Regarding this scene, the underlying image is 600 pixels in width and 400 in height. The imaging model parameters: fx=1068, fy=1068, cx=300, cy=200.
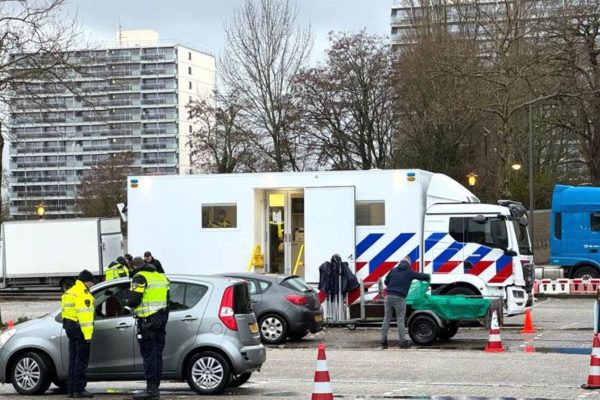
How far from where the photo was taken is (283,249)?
24484mm

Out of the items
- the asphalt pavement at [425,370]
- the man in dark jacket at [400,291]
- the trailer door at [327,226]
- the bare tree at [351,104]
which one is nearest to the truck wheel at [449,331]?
the asphalt pavement at [425,370]

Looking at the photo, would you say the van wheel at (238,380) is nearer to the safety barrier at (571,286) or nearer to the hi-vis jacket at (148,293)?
the hi-vis jacket at (148,293)

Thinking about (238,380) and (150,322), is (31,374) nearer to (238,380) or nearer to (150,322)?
(150,322)

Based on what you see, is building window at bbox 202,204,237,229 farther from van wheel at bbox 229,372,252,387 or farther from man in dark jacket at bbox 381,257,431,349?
van wheel at bbox 229,372,252,387

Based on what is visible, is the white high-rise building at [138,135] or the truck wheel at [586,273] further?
the white high-rise building at [138,135]

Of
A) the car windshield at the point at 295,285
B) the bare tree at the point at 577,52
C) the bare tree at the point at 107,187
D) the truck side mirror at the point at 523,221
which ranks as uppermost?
the bare tree at the point at 577,52

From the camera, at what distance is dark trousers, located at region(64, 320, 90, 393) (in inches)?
533

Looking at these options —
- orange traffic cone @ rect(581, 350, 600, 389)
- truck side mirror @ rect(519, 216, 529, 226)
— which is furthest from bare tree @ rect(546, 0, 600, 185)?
orange traffic cone @ rect(581, 350, 600, 389)

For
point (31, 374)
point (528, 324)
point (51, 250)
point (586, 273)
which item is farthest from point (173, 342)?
point (51, 250)

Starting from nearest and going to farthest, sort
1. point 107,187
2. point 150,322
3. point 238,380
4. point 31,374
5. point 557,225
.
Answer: point 150,322 < point 31,374 < point 238,380 < point 557,225 < point 107,187

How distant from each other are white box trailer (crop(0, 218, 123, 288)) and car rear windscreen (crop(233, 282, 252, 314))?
28638mm

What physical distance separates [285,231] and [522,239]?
210 inches

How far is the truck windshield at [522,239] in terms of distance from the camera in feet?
77.6

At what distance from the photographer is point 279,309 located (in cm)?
2088
